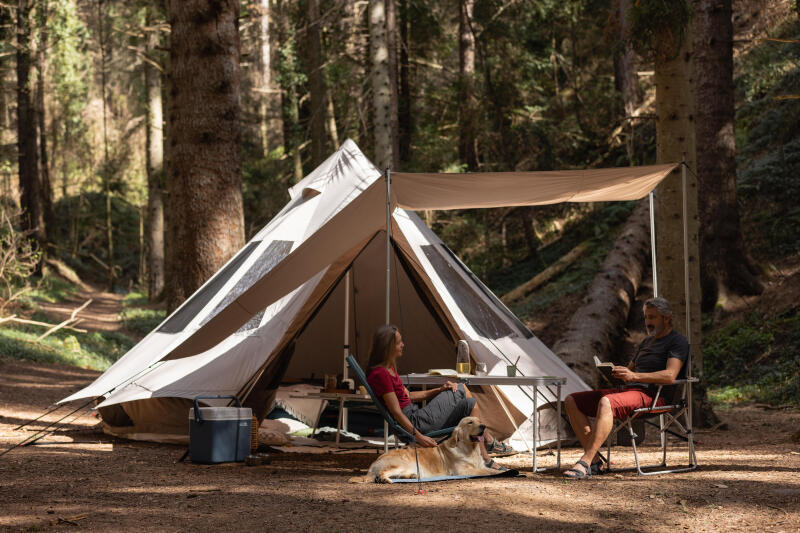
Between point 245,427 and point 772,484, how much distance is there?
3.02 metres

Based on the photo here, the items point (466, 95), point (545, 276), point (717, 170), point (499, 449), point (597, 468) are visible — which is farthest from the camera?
point (466, 95)

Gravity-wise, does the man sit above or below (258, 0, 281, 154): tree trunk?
below

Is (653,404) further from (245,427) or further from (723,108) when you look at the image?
(723,108)

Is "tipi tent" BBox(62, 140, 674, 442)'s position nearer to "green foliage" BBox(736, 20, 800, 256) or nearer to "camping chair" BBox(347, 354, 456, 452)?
"camping chair" BBox(347, 354, 456, 452)

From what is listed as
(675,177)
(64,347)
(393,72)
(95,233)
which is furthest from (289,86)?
(95,233)

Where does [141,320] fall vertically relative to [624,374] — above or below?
above

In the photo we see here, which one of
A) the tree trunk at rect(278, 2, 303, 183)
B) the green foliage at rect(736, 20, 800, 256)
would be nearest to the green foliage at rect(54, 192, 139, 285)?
the tree trunk at rect(278, 2, 303, 183)

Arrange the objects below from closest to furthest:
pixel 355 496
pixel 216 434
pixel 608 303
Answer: pixel 355 496 < pixel 216 434 < pixel 608 303

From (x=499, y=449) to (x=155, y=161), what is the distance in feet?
49.0

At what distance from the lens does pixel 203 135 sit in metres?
6.93

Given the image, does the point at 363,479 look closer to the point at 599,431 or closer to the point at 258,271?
the point at 599,431

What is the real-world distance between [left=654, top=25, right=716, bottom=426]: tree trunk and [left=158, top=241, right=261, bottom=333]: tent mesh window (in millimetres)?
3316

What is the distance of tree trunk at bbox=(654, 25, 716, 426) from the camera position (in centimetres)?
648

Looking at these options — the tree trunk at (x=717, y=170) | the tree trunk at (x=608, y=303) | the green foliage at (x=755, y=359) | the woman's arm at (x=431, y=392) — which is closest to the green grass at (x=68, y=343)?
the tree trunk at (x=608, y=303)
